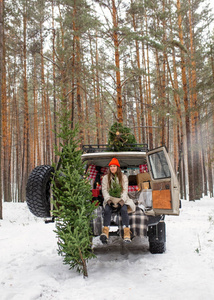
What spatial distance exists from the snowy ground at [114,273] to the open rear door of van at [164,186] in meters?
0.95

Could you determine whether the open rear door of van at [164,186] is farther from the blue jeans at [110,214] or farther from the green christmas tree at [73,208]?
the green christmas tree at [73,208]

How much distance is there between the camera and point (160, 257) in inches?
187

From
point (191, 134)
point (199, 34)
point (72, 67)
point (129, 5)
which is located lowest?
point (191, 134)

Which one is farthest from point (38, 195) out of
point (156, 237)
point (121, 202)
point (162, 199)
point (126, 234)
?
point (156, 237)

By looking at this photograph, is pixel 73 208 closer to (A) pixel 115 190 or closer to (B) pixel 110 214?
(B) pixel 110 214

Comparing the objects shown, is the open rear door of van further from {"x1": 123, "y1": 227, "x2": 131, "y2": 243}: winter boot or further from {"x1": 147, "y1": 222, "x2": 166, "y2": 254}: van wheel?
{"x1": 123, "y1": 227, "x2": 131, "y2": 243}: winter boot

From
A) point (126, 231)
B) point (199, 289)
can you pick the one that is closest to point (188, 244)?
point (126, 231)

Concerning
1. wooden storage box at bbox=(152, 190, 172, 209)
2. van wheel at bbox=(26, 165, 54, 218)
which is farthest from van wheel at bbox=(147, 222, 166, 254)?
van wheel at bbox=(26, 165, 54, 218)

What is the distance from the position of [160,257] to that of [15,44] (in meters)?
17.9

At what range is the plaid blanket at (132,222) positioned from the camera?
176 inches

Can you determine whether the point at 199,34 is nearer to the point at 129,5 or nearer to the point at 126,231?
the point at 129,5

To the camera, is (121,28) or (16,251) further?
(121,28)

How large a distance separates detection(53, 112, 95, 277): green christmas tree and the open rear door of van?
1324 millimetres

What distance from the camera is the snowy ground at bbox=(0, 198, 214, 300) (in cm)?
313
